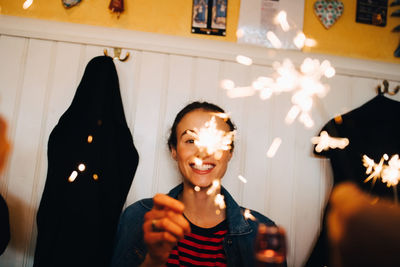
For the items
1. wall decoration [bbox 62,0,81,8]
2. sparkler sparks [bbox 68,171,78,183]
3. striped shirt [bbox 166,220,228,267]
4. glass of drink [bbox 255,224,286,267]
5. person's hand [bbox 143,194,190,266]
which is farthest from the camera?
wall decoration [bbox 62,0,81,8]

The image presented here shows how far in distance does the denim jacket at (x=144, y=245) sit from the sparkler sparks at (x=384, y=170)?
575 millimetres

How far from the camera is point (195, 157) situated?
1.17m

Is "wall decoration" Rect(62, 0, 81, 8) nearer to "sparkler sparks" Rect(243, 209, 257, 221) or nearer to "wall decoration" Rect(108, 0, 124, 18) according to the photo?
"wall decoration" Rect(108, 0, 124, 18)

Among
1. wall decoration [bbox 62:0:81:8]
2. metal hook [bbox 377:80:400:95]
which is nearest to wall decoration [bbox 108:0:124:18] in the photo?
wall decoration [bbox 62:0:81:8]

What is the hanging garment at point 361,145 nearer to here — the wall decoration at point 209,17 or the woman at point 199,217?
the woman at point 199,217

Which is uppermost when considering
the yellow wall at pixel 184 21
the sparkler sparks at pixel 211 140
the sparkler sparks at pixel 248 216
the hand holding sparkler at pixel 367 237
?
the yellow wall at pixel 184 21

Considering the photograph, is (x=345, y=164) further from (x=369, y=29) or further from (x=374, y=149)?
(x=369, y=29)

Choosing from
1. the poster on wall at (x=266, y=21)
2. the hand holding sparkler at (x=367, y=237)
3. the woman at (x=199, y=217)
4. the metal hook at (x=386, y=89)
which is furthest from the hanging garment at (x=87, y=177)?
the metal hook at (x=386, y=89)

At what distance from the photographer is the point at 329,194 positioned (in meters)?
1.47

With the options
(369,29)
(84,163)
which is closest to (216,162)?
(84,163)

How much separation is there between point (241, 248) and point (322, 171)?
0.68m

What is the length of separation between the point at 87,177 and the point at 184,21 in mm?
983

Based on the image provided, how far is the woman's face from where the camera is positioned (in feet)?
3.82

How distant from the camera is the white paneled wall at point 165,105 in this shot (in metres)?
1.38
